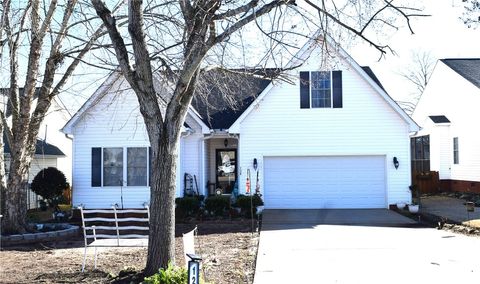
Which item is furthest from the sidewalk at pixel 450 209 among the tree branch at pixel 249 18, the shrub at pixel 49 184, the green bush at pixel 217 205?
the shrub at pixel 49 184

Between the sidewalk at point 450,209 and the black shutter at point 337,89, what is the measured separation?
4899 mm

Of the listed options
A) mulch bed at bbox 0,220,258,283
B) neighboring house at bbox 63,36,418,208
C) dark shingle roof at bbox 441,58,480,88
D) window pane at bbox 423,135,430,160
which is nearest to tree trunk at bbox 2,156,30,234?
mulch bed at bbox 0,220,258,283

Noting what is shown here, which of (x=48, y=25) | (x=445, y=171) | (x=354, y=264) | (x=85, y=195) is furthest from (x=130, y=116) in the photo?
(x=445, y=171)

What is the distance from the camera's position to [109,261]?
34.2ft

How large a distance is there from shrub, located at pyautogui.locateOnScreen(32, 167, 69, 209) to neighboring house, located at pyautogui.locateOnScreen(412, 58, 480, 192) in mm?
17703

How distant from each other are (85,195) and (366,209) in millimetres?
10370

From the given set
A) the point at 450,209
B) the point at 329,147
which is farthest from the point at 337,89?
the point at 450,209

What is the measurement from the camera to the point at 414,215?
18734 mm

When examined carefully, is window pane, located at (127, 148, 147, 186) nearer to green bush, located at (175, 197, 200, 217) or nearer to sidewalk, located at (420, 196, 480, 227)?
green bush, located at (175, 197, 200, 217)

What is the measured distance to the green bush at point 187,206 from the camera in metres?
18.6

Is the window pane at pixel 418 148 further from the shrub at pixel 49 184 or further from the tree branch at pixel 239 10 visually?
the tree branch at pixel 239 10

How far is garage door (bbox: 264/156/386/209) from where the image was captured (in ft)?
68.1

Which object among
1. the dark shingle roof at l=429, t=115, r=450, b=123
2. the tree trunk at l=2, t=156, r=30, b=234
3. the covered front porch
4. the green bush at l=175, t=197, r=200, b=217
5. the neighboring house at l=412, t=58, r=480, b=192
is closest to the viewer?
the tree trunk at l=2, t=156, r=30, b=234

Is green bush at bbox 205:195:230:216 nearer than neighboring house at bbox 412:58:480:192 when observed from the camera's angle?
Yes
